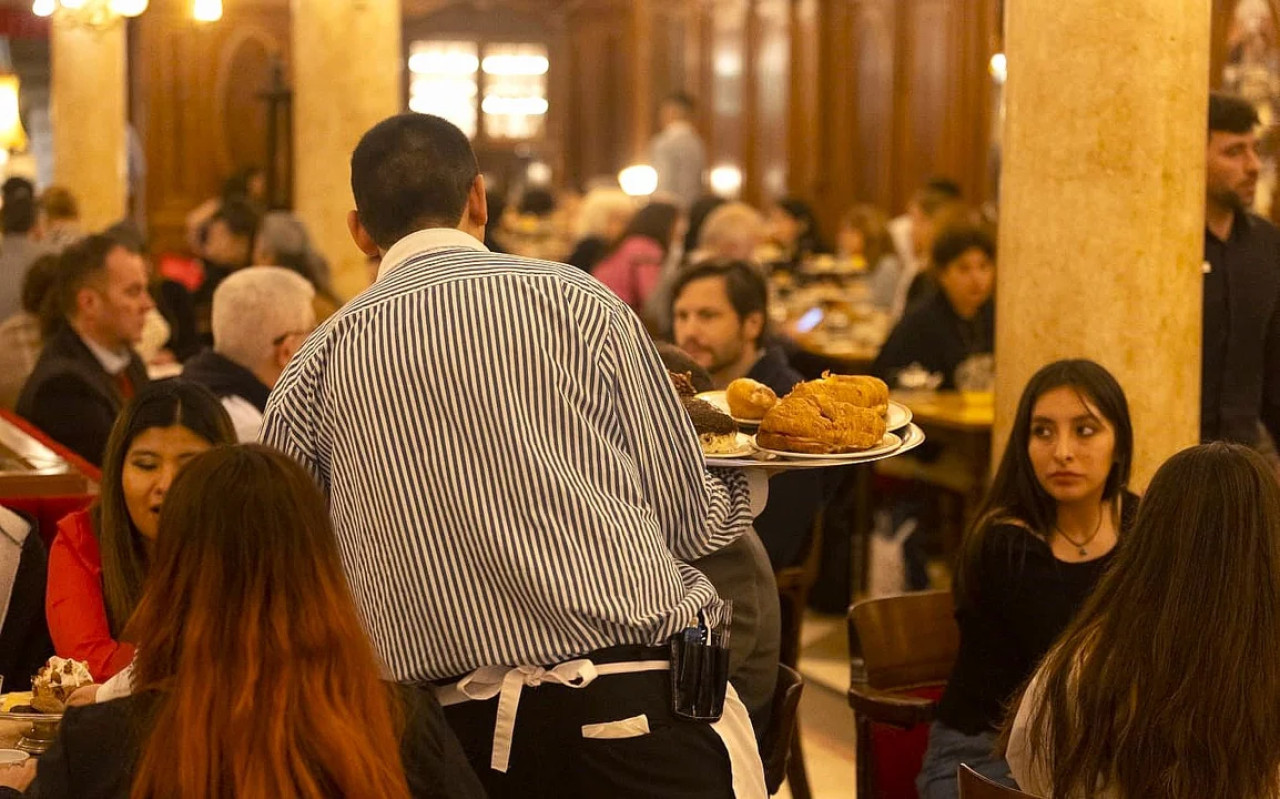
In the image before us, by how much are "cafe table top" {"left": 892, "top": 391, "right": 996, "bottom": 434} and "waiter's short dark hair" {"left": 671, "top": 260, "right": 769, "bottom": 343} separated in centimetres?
195

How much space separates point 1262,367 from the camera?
4836 mm

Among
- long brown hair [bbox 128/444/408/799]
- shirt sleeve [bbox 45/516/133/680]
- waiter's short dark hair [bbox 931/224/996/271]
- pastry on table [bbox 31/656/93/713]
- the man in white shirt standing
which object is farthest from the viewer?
the man in white shirt standing

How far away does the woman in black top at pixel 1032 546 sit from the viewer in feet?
11.3

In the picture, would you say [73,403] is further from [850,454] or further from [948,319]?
[948,319]

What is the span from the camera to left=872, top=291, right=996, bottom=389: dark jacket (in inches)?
289

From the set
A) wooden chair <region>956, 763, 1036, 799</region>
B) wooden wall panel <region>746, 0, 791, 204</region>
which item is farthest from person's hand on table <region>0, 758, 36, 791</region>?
wooden wall panel <region>746, 0, 791, 204</region>

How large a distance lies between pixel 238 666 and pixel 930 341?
5512mm

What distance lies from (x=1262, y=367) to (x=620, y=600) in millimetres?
2875

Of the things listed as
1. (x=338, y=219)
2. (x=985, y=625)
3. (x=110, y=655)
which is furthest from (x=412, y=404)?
(x=338, y=219)

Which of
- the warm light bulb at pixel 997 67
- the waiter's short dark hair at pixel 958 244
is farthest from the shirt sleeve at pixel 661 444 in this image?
the warm light bulb at pixel 997 67

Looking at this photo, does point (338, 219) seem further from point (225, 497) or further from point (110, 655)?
point (225, 497)

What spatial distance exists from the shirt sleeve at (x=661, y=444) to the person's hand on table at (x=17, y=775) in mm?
951

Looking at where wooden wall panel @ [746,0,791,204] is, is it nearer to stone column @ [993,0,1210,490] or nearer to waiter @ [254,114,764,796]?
stone column @ [993,0,1210,490]

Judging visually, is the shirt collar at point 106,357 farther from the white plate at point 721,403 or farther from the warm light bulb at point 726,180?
the warm light bulb at point 726,180
